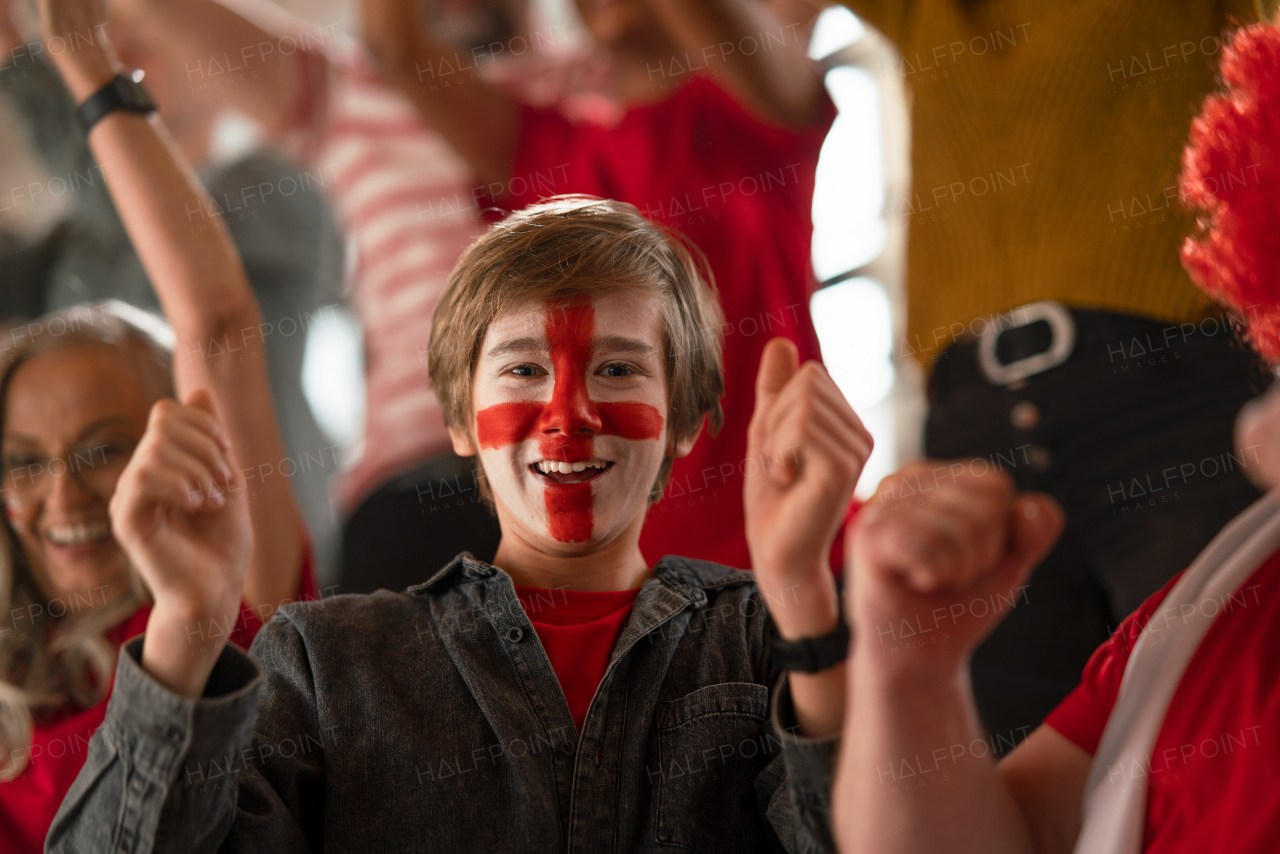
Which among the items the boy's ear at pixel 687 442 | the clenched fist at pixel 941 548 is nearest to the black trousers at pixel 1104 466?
the boy's ear at pixel 687 442

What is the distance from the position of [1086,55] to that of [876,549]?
582 mm

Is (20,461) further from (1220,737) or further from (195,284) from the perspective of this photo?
(1220,737)

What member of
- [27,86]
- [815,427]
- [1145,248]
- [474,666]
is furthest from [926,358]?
[27,86]

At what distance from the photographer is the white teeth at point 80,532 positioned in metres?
0.99

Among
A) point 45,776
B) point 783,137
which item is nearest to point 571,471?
point 783,137

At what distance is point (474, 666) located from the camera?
29.5 inches

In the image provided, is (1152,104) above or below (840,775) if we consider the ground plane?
above

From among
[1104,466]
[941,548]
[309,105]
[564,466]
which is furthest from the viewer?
[309,105]

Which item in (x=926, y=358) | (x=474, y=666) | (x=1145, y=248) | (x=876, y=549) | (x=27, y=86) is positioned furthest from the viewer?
(x=27, y=86)

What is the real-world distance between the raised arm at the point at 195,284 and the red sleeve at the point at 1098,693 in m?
0.76

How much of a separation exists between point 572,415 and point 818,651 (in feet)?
0.77

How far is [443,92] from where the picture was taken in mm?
1244

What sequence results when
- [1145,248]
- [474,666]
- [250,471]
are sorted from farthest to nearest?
[250,471], [1145,248], [474,666]

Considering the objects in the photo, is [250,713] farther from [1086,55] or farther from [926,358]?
[1086,55]
